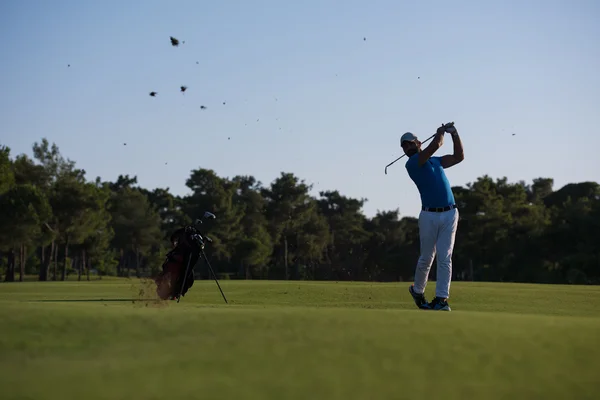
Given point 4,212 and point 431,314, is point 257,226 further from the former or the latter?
point 431,314

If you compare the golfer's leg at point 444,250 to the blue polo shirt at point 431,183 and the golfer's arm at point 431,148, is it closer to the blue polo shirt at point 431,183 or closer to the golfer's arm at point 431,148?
the blue polo shirt at point 431,183

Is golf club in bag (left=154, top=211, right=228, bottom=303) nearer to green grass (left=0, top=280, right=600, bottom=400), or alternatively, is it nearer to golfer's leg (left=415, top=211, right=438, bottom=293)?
golfer's leg (left=415, top=211, right=438, bottom=293)

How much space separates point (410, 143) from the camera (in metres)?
13.3

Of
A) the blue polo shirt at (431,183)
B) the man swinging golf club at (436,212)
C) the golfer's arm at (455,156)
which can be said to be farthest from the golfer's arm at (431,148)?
the golfer's arm at (455,156)

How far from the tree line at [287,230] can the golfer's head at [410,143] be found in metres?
61.7

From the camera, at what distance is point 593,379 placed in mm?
5375

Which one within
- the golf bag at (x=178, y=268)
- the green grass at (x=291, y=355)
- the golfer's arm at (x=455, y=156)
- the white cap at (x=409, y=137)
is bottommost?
the green grass at (x=291, y=355)

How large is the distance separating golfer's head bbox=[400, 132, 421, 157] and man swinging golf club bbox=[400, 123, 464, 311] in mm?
171

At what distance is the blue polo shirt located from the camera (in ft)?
41.9

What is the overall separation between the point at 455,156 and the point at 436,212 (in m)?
1.12

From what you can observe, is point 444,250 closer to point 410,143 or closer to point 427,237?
point 427,237

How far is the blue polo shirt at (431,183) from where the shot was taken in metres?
12.8

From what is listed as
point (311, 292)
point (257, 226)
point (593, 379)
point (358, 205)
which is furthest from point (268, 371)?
point (358, 205)

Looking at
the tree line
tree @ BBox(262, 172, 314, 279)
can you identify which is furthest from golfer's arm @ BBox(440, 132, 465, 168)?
tree @ BBox(262, 172, 314, 279)
